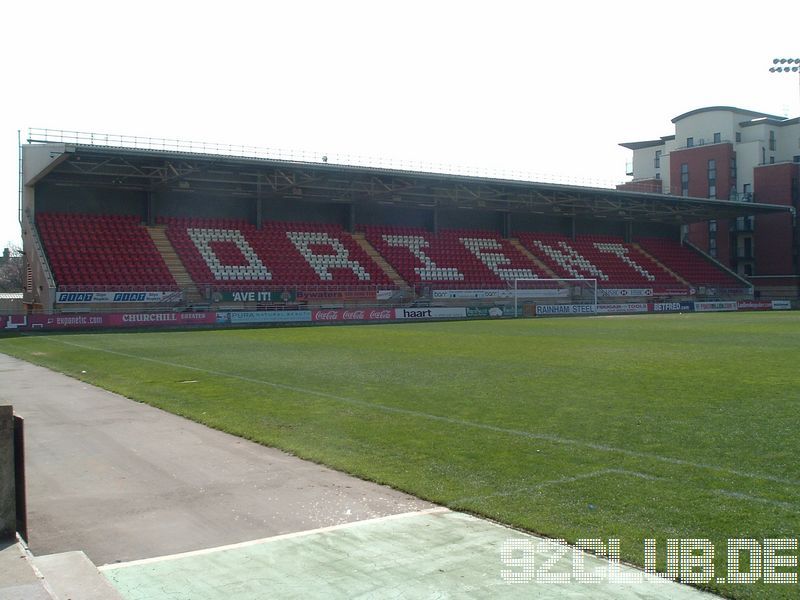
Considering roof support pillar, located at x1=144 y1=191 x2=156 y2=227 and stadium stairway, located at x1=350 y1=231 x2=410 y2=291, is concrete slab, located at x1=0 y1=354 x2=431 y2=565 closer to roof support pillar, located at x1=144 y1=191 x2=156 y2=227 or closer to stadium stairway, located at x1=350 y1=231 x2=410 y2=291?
roof support pillar, located at x1=144 y1=191 x2=156 y2=227

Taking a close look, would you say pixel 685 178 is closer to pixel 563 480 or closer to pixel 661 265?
pixel 661 265

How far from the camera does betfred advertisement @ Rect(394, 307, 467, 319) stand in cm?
4644

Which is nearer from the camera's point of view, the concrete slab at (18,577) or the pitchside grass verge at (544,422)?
the concrete slab at (18,577)

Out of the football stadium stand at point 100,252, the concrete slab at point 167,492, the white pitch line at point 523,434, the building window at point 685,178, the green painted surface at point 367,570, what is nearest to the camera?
the green painted surface at point 367,570

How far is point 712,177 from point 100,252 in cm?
5600

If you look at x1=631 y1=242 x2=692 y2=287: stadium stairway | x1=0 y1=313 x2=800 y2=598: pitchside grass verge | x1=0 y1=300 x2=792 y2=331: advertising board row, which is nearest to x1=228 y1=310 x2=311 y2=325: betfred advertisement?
x1=0 y1=300 x2=792 y2=331: advertising board row

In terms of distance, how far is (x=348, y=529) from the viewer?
5984 mm

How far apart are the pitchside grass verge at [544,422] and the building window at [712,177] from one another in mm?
53016

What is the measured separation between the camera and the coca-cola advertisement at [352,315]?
142 ft

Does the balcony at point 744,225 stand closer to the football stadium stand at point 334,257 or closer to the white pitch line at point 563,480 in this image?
the football stadium stand at point 334,257

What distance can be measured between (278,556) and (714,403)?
8.70 metres

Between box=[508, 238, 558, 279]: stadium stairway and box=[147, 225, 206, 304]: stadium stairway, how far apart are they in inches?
1094

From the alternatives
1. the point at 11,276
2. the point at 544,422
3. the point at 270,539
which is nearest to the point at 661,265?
the point at 544,422
